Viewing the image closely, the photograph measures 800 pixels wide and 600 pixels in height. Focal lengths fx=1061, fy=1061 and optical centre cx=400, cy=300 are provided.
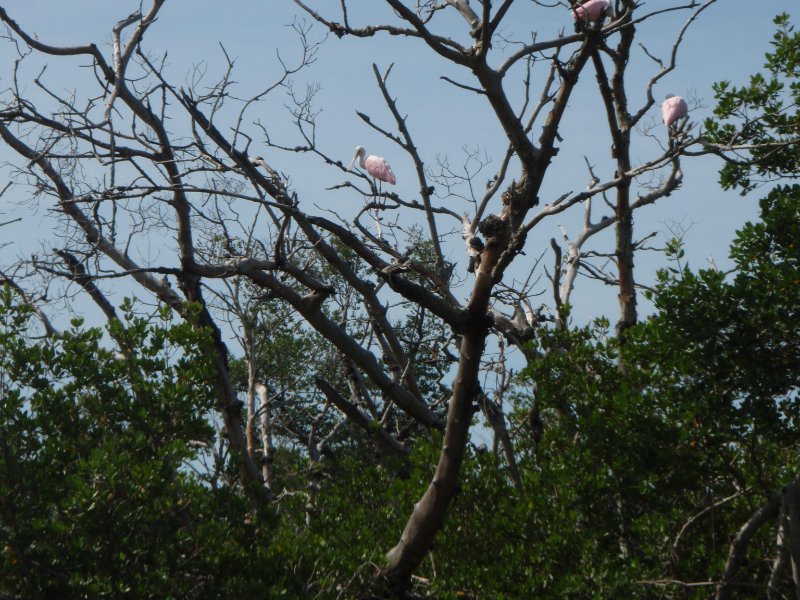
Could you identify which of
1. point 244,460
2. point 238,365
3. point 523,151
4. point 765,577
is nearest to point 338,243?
point 238,365

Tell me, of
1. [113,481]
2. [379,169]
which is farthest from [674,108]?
[113,481]

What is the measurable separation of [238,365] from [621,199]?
6.13 meters

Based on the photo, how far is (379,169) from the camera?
934 cm

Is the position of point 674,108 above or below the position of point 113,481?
above

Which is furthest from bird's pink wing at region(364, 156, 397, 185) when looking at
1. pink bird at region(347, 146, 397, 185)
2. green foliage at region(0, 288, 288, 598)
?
green foliage at region(0, 288, 288, 598)

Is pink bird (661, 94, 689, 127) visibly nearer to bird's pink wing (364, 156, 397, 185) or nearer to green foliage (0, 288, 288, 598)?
bird's pink wing (364, 156, 397, 185)

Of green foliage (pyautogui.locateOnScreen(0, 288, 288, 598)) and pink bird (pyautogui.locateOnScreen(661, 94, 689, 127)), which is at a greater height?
pink bird (pyautogui.locateOnScreen(661, 94, 689, 127))

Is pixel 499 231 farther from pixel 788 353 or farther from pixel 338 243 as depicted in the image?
pixel 338 243

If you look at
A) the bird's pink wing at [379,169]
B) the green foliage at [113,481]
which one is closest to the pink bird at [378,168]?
the bird's pink wing at [379,169]

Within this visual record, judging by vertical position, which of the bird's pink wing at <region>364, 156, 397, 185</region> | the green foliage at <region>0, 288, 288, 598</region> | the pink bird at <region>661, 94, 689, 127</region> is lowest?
the green foliage at <region>0, 288, 288, 598</region>

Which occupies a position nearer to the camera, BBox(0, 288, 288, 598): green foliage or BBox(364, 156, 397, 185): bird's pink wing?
BBox(0, 288, 288, 598): green foliage

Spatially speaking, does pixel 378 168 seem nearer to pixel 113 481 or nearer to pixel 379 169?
pixel 379 169

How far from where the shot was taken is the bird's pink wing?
30.0 feet

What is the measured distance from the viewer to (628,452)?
188 inches
